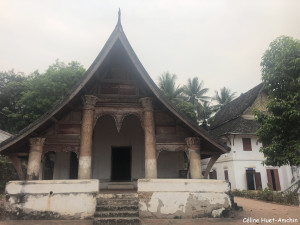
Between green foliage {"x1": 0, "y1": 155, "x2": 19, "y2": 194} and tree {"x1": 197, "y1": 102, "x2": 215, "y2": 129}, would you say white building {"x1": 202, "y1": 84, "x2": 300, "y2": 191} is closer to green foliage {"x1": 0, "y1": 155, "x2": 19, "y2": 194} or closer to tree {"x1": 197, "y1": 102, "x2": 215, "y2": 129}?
tree {"x1": 197, "y1": 102, "x2": 215, "y2": 129}

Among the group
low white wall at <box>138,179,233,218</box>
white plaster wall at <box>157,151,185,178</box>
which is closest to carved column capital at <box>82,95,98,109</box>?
low white wall at <box>138,179,233,218</box>

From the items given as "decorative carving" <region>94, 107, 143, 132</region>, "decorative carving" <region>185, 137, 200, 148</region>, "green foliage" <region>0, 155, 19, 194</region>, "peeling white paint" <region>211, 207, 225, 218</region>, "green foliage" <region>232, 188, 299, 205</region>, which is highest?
"decorative carving" <region>94, 107, 143, 132</region>

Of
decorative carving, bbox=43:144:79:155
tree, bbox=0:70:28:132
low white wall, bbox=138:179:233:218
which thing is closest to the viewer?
low white wall, bbox=138:179:233:218

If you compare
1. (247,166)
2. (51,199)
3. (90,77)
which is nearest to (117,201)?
(51,199)

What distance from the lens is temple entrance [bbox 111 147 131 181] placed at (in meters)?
12.4

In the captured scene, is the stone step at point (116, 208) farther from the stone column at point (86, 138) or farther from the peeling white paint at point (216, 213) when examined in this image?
the peeling white paint at point (216, 213)

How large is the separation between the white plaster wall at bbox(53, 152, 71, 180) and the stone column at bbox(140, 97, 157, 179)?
503 centimetres

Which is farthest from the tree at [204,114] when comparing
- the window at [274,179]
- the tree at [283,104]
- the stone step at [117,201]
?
the stone step at [117,201]

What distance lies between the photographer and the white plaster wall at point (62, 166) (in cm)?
1158

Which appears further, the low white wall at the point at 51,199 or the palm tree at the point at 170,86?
the palm tree at the point at 170,86

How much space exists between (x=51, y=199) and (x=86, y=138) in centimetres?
232

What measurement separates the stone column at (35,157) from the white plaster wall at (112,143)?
3.31 meters

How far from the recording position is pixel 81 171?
8.36m

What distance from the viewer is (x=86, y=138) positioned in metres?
8.70
